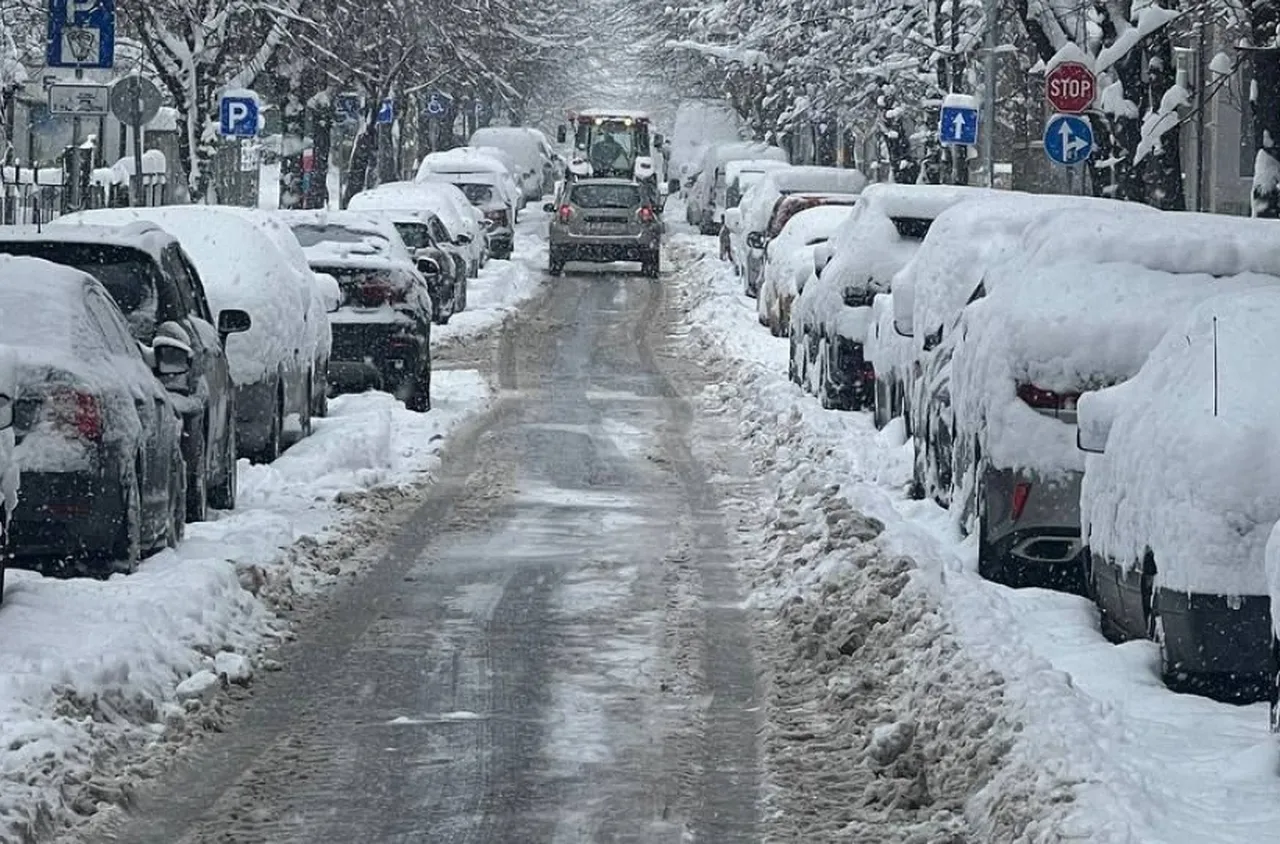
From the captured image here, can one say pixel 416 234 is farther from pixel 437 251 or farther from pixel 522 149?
pixel 522 149

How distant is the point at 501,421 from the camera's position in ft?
73.8

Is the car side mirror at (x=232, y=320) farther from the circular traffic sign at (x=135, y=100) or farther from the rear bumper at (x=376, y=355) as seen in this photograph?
the circular traffic sign at (x=135, y=100)

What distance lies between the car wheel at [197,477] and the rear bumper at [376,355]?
742 cm

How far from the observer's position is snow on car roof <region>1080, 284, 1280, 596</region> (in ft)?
29.8

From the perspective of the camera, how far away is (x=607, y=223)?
→ 157 feet

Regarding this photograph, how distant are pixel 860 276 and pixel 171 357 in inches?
389

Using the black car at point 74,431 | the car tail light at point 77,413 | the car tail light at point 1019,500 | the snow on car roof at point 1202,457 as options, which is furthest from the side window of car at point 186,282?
the snow on car roof at point 1202,457

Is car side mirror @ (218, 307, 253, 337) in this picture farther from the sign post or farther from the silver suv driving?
the silver suv driving

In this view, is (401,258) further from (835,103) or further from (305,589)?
(835,103)

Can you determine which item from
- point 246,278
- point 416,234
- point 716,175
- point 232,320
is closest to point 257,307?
point 246,278

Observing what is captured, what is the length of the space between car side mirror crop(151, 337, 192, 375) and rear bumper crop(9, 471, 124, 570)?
4.86 ft

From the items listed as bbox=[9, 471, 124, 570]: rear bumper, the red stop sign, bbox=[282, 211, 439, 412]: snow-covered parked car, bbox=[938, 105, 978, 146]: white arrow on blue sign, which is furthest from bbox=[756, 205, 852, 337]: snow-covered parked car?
bbox=[9, 471, 124, 570]: rear bumper

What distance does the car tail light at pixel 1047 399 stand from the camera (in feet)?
38.8

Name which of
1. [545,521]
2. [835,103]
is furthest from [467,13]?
[545,521]
